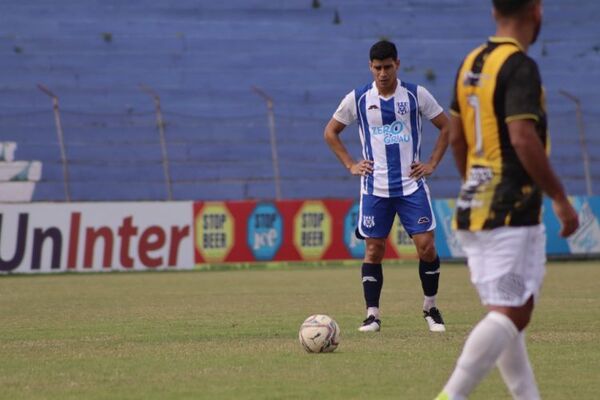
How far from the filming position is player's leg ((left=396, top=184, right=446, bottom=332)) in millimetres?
10797

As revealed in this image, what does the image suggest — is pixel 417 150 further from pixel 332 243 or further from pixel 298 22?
pixel 298 22

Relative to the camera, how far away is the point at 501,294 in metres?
5.42

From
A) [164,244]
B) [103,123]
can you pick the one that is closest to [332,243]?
[164,244]

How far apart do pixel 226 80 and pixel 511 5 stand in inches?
972

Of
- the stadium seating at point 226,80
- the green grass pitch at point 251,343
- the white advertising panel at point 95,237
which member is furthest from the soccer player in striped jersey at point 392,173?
the stadium seating at point 226,80

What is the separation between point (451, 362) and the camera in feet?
26.9

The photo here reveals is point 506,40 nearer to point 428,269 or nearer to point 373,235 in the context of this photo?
point 373,235

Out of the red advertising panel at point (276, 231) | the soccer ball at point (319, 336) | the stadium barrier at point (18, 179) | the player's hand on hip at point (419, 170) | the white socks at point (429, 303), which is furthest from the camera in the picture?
the stadium barrier at point (18, 179)

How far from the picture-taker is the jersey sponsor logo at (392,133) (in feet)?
35.9

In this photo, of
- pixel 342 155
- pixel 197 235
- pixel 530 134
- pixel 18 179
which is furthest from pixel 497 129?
pixel 18 179

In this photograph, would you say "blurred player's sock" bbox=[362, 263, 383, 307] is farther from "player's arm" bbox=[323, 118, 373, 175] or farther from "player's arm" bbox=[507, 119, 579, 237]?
"player's arm" bbox=[507, 119, 579, 237]

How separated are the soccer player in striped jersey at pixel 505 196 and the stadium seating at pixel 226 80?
19.8 metres

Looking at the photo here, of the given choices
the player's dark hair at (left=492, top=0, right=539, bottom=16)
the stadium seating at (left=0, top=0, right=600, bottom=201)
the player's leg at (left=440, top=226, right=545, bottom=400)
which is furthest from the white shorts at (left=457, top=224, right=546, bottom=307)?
the stadium seating at (left=0, top=0, right=600, bottom=201)

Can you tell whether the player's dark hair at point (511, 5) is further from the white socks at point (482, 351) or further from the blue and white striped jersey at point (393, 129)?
the blue and white striped jersey at point (393, 129)
